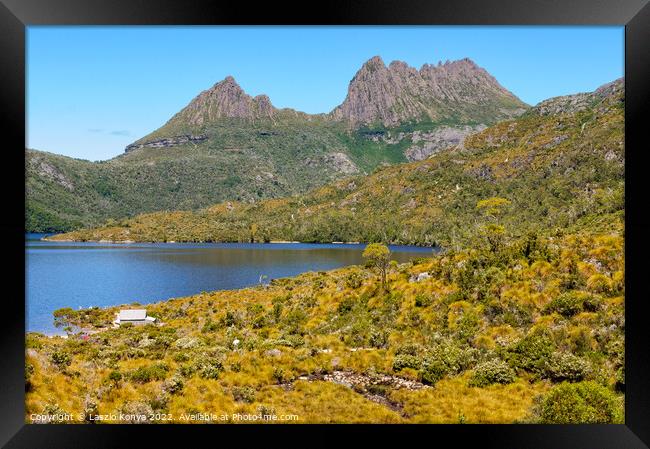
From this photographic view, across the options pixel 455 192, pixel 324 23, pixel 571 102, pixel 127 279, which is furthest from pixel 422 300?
pixel 571 102

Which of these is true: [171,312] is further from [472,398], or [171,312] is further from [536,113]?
[536,113]

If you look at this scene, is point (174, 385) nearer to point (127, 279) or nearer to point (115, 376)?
point (115, 376)

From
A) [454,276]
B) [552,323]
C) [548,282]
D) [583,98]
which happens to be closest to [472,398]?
[552,323]

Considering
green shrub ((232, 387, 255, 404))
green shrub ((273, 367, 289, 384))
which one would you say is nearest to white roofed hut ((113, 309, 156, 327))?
green shrub ((273, 367, 289, 384))

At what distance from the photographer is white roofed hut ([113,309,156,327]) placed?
1614cm

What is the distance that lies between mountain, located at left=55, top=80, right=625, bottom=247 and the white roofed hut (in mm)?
48118

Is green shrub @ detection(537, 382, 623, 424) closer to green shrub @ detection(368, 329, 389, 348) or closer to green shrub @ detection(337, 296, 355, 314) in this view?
green shrub @ detection(368, 329, 389, 348)

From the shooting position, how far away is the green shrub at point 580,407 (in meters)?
Result: 4.55

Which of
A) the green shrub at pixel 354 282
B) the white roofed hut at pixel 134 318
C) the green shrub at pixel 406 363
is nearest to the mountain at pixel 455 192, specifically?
the green shrub at pixel 354 282

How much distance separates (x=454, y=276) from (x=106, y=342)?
851 cm

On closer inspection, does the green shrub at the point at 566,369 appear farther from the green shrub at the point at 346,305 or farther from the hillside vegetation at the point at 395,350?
the green shrub at the point at 346,305

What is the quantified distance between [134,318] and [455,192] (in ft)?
277

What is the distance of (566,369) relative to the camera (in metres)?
5.97

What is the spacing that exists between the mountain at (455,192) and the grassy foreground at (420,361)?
5043cm
